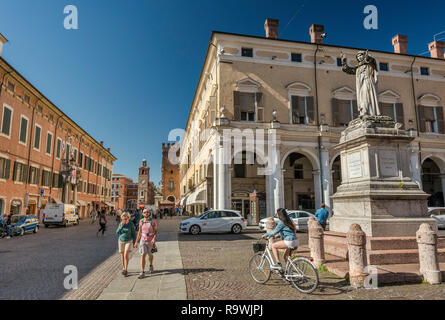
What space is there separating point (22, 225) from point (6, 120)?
377 inches

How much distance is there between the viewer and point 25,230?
62.1 ft

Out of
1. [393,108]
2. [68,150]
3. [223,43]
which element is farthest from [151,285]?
[68,150]

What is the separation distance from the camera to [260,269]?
6.07 metres

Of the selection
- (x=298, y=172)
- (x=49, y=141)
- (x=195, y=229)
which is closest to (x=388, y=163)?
(x=195, y=229)

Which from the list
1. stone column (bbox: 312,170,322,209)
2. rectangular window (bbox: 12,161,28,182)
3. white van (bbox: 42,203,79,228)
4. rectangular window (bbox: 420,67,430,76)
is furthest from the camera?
rectangular window (bbox: 420,67,430,76)

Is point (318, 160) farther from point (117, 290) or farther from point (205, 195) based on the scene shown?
point (117, 290)

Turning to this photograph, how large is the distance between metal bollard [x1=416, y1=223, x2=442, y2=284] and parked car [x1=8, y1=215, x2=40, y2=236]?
2067 cm

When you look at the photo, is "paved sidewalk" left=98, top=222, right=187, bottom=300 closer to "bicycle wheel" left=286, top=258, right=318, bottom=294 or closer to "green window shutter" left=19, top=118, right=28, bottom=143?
"bicycle wheel" left=286, top=258, right=318, bottom=294

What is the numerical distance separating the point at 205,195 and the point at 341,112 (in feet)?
48.6

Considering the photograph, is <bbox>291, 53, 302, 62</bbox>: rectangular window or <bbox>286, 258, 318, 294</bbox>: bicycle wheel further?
<bbox>291, 53, 302, 62</bbox>: rectangular window

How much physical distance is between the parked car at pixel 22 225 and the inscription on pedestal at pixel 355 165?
63.4 feet

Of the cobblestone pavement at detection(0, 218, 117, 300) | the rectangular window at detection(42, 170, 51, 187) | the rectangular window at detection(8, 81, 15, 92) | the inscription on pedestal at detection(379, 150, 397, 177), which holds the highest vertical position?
the rectangular window at detection(8, 81, 15, 92)

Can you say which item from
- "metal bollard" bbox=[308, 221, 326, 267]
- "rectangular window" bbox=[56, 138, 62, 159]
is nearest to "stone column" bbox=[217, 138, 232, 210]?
"metal bollard" bbox=[308, 221, 326, 267]

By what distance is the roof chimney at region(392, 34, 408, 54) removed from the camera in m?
30.5
